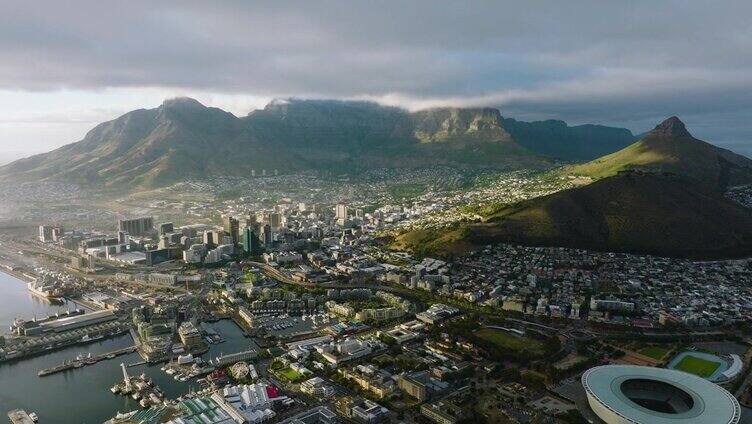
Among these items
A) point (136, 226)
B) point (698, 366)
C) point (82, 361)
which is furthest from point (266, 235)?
point (698, 366)

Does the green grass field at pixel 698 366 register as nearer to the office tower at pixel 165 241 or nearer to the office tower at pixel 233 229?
the office tower at pixel 233 229

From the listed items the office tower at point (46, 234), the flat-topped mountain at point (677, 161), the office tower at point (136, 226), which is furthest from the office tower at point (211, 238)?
the flat-topped mountain at point (677, 161)

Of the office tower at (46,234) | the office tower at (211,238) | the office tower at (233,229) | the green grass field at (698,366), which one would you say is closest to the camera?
the green grass field at (698,366)

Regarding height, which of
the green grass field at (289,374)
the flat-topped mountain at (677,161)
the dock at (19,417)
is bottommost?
the dock at (19,417)

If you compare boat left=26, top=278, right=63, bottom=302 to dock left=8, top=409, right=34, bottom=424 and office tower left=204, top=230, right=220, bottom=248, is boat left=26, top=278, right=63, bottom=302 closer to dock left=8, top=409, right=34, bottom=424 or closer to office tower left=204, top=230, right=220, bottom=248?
office tower left=204, top=230, right=220, bottom=248

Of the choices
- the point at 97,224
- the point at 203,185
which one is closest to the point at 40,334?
the point at 97,224

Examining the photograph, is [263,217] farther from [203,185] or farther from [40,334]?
[203,185]

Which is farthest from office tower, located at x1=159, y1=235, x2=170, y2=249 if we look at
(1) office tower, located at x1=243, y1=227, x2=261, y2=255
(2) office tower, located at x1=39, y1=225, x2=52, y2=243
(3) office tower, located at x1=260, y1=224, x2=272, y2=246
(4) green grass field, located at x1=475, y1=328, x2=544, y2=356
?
(4) green grass field, located at x1=475, y1=328, x2=544, y2=356
